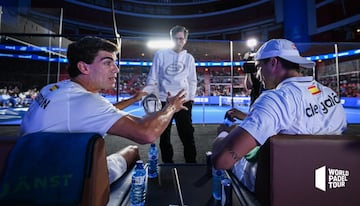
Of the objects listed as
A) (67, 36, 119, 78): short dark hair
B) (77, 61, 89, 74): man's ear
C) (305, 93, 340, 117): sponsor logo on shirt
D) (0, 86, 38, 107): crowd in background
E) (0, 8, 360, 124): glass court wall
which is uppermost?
(0, 8, 360, 124): glass court wall

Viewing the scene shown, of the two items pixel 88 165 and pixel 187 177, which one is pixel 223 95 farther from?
pixel 88 165

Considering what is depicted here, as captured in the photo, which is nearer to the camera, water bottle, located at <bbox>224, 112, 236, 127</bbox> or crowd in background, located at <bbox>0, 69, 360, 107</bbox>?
water bottle, located at <bbox>224, 112, 236, 127</bbox>

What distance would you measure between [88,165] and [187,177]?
3.23 ft

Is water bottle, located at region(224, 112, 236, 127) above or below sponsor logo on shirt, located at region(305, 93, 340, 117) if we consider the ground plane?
below

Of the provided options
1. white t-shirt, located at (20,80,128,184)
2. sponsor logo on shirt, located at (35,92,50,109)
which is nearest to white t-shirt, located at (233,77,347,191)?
white t-shirt, located at (20,80,128,184)

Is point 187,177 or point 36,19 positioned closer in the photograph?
point 187,177

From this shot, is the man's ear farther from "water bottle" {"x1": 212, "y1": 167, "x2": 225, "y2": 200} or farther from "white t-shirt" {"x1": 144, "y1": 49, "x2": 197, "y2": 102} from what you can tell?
"white t-shirt" {"x1": 144, "y1": 49, "x2": 197, "y2": 102}

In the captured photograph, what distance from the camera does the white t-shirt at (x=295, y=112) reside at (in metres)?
0.88

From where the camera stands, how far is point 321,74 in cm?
1208

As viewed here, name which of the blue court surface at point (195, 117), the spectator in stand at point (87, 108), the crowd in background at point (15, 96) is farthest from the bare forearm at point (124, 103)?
the crowd in background at point (15, 96)

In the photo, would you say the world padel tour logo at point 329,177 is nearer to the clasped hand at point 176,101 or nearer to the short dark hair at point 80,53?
the clasped hand at point 176,101

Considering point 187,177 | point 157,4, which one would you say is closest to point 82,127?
point 187,177

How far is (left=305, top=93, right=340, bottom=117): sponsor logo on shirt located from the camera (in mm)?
919

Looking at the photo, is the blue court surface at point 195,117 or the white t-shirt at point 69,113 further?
the blue court surface at point 195,117
